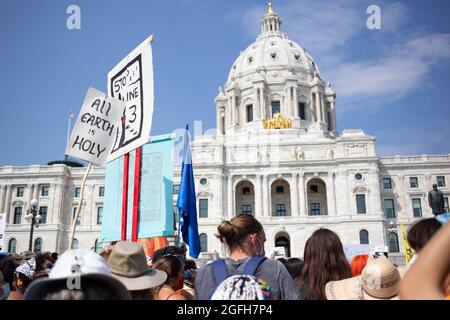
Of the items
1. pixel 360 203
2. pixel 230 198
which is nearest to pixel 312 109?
pixel 360 203

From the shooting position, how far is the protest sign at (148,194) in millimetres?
11469

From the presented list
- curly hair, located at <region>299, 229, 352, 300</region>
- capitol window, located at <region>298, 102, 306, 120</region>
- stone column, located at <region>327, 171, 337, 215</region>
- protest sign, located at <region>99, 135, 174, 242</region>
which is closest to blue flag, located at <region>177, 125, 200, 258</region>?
protest sign, located at <region>99, 135, 174, 242</region>

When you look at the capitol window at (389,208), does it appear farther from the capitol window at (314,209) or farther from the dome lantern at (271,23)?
the dome lantern at (271,23)

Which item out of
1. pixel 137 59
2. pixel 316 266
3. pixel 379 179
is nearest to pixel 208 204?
pixel 379 179

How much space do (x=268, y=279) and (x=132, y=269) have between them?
4.31 ft

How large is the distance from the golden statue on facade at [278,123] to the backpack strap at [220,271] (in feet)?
195

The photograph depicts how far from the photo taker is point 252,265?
395 cm

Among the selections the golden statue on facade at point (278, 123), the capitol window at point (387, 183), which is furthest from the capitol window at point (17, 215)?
the capitol window at point (387, 183)

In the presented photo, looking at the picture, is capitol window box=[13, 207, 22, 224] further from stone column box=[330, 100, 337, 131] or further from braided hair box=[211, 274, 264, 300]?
braided hair box=[211, 274, 264, 300]

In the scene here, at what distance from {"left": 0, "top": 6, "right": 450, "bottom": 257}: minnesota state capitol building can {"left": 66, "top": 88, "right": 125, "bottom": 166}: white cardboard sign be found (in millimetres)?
42668

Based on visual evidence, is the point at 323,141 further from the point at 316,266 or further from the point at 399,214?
the point at 316,266

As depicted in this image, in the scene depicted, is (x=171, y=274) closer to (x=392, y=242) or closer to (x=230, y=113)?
(x=392, y=242)

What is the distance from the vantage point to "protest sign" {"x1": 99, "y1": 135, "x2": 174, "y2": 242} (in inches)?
452

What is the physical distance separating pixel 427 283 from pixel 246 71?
7249cm
